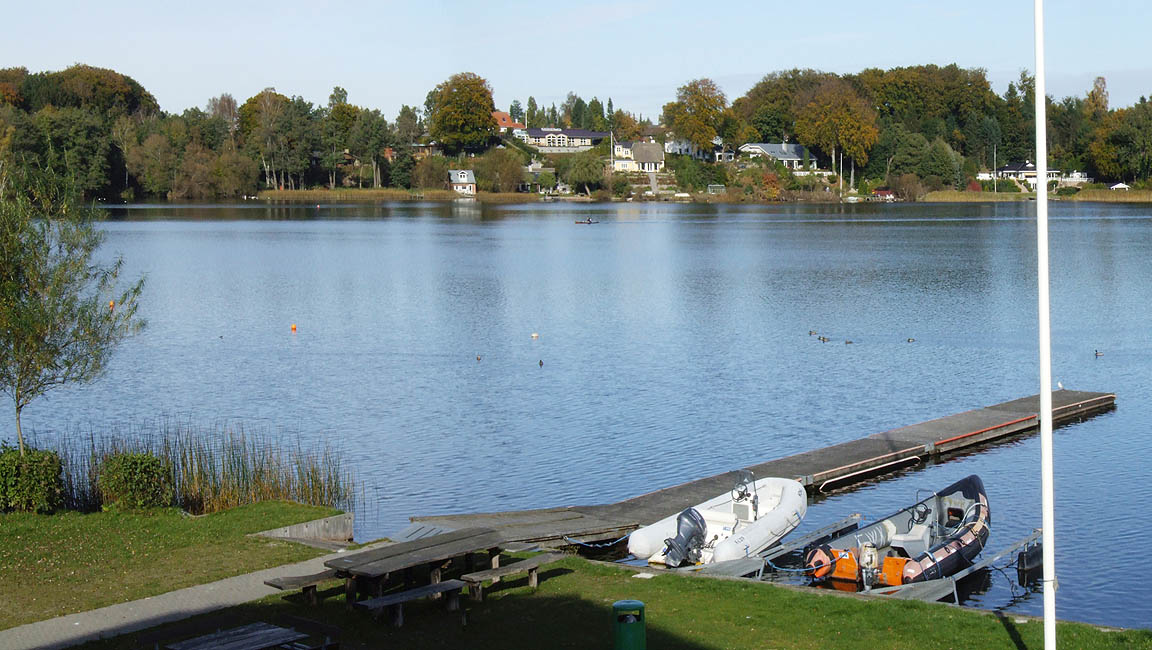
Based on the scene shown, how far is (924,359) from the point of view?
41375mm

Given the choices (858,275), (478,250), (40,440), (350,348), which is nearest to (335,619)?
(40,440)

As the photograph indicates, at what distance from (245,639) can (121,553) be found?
19.6 ft

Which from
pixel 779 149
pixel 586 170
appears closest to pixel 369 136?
pixel 586 170

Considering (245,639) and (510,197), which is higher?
(510,197)

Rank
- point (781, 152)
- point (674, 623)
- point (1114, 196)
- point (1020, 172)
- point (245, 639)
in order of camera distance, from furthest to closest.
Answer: point (1020, 172) → point (781, 152) → point (1114, 196) → point (674, 623) → point (245, 639)

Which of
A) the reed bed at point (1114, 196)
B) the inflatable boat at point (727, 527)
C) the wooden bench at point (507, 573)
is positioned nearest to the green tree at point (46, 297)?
the wooden bench at point (507, 573)

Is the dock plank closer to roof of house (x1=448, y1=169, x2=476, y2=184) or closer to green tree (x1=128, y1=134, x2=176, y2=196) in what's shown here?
green tree (x1=128, y1=134, x2=176, y2=196)

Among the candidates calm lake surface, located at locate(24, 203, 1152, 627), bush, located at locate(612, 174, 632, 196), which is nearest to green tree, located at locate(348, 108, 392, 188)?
bush, located at locate(612, 174, 632, 196)

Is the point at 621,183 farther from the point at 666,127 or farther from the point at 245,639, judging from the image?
the point at 245,639

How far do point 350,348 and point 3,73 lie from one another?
16933 cm

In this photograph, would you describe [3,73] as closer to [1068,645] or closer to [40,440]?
[40,440]

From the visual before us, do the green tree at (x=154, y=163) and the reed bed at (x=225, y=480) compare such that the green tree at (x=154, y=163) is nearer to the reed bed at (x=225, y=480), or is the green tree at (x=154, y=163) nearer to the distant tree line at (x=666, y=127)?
the distant tree line at (x=666, y=127)

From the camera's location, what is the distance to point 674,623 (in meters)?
12.9

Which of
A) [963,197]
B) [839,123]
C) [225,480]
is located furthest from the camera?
[963,197]
